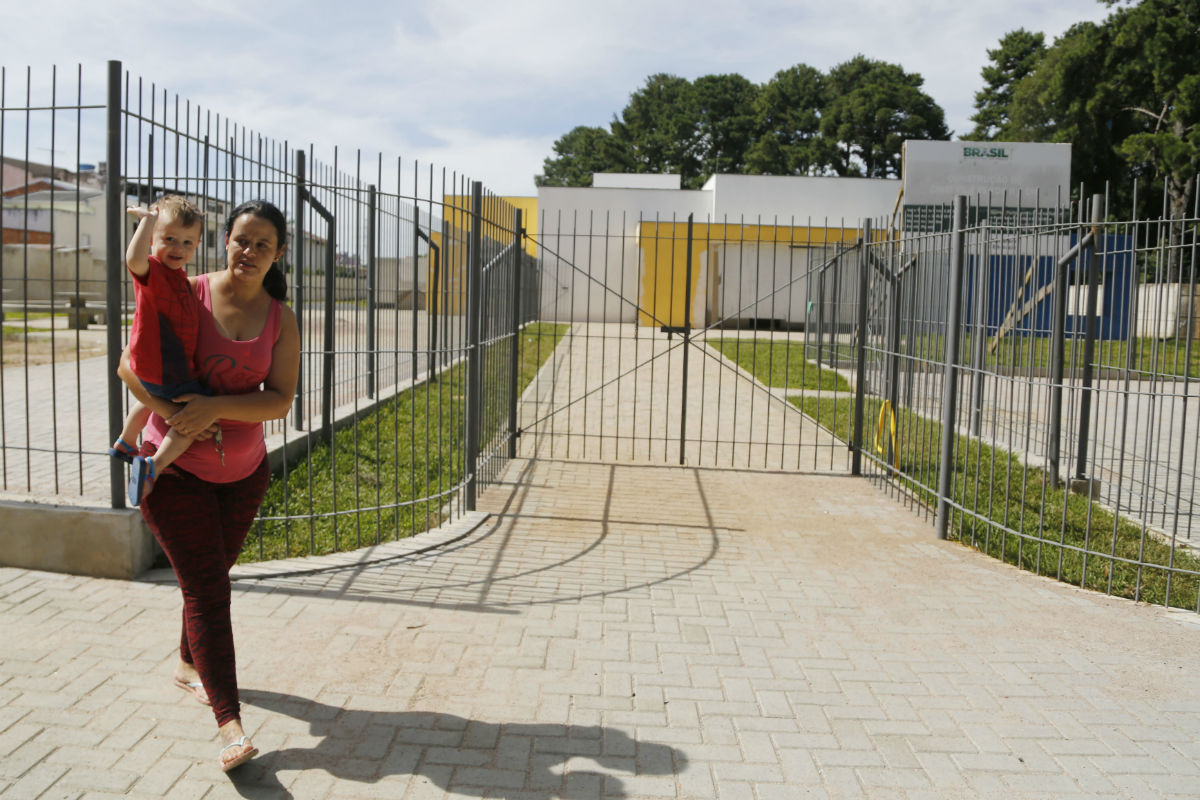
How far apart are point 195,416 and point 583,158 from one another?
86406 mm

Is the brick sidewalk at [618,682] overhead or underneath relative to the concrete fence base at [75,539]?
underneath

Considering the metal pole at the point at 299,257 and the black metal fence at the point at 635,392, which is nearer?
the black metal fence at the point at 635,392

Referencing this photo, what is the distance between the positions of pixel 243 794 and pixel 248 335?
158 cm

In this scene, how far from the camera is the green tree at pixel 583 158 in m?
79.9

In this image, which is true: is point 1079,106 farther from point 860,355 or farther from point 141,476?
point 141,476

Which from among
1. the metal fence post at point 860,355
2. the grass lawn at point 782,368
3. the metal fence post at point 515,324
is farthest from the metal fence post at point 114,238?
the grass lawn at point 782,368

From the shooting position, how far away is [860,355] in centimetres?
905

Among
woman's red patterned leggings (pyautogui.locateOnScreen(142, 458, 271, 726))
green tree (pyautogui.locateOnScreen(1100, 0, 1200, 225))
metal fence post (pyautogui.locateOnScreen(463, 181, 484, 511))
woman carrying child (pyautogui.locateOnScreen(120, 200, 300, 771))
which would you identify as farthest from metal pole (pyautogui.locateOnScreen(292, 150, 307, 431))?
green tree (pyautogui.locateOnScreen(1100, 0, 1200, 225))

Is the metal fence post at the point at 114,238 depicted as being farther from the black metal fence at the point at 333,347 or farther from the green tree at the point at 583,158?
the green tree at the point at 583,158

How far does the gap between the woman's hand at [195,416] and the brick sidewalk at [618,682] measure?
1.17m

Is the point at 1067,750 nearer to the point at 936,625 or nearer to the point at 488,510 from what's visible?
the point at 936,625

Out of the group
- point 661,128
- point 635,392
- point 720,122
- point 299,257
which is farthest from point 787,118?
point 299,257

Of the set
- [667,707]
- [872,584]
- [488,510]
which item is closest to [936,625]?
[872,584]

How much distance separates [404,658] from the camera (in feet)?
14.0
